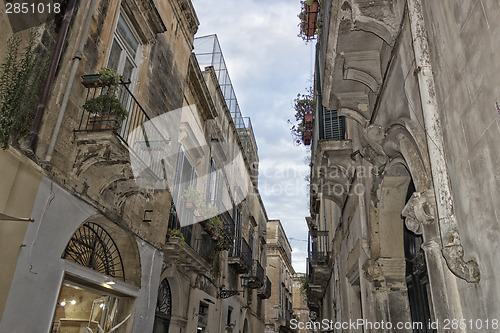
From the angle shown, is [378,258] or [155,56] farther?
[155,56]

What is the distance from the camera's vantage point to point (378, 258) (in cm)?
545

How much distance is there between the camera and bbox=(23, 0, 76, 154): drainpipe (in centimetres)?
444

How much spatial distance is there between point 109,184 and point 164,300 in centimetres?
428

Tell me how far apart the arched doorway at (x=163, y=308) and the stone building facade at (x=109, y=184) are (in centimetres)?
5

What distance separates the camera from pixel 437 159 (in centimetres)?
297

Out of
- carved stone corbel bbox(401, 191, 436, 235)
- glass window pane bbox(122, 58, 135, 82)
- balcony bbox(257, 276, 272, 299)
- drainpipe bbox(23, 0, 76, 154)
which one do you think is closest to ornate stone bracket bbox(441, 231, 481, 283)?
carved stone corbel bbox(401, 191, 436, 235)

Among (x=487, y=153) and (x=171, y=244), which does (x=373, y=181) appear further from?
(x=171, y=244)

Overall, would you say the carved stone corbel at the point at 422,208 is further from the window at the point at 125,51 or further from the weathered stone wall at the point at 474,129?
the window at the point at 125,51

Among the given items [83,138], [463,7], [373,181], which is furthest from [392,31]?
[83,138]

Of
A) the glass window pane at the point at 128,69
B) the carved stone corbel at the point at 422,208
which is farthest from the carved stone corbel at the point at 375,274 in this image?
the glass window pane at the point at 128,69

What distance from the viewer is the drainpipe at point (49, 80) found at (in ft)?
14.6

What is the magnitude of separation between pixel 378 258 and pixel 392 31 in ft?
10.7

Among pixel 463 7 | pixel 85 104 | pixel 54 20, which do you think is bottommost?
pixel 463 7

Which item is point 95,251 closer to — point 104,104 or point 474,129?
point 104,104
